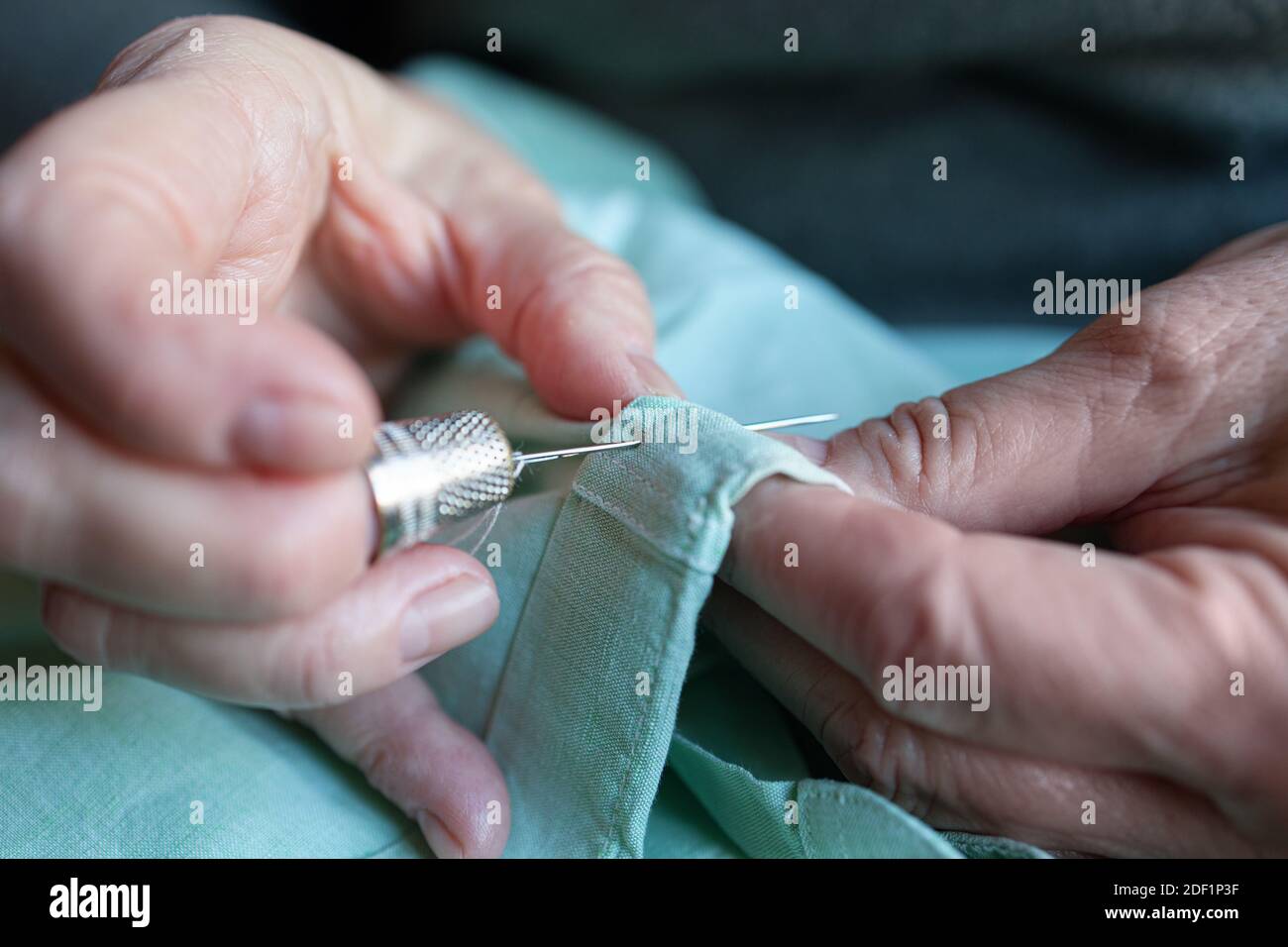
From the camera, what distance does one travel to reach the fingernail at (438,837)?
0.92 metres

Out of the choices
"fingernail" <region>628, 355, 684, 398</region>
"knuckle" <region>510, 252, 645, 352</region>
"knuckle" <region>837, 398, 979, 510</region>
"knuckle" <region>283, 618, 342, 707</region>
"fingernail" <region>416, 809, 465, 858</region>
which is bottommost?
"fingernail" <region>416, 809, 465, 858</region>

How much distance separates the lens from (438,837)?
3.07ft

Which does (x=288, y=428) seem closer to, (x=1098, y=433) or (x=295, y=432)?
(x=295, y=432)

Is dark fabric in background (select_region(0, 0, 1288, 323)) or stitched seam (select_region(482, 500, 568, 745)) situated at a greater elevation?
dark fabric in background (select_region(0, 0, 1288, 323))

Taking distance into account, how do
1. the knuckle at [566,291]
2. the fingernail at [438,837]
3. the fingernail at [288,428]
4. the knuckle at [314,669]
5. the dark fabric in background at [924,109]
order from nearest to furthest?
the fingernail at [288,428] → the knuckle at [314,669] → the fingernail at [438,837] → the knuckle at [566,291] → the dark fabric in background at [924,109]

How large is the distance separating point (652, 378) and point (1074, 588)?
454 millimetres

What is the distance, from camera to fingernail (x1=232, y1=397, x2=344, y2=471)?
661mm

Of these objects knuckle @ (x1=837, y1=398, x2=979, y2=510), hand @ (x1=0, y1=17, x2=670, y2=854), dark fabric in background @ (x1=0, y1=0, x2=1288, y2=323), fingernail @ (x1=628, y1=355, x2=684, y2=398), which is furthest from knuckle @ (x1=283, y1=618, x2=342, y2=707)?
dark fabric in background @ (x1=0, y1=0, x2=1288, y2=323)

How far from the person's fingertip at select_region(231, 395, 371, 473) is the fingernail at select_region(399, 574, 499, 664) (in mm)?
194

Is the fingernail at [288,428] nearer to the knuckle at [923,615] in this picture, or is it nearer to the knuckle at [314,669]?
the knuckle at [314,669]

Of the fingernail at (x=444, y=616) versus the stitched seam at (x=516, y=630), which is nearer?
the fingernail at (x=444, y=616)

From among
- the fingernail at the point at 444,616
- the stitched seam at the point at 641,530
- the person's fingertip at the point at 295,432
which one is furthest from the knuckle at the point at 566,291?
the person's fingertip at the point at 295,432

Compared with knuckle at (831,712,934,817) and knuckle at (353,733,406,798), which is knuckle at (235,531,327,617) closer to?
knuckle at (353,733,406,798)

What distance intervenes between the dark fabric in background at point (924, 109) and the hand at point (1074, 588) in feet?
2.22
